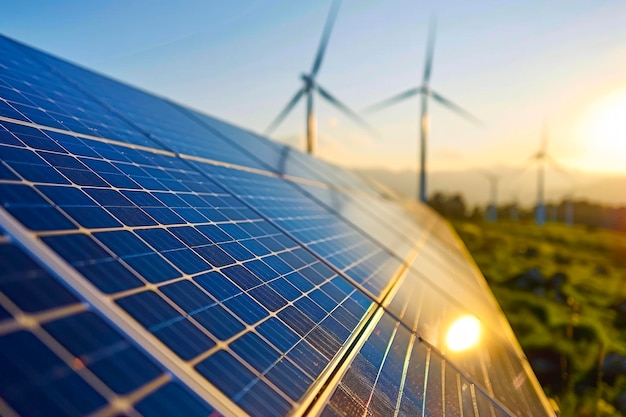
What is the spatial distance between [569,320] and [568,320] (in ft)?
0.17

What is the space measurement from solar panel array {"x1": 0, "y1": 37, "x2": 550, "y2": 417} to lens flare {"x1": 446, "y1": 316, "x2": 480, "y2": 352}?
0.62ft

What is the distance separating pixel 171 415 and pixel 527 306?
2691 cm

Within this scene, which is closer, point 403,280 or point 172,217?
point 172,217

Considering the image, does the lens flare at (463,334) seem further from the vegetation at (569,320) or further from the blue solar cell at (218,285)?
the vegetation at (569,320)

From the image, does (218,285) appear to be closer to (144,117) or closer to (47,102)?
(47,102)

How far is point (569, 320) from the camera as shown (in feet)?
79.2

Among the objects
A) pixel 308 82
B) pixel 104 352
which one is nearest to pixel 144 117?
pixel 104 352

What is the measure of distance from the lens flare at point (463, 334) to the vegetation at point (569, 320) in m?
7.21

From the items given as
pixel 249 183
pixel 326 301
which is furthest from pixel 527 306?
pixel 326 301

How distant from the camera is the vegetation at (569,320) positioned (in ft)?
54.2

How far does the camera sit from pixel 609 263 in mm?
51688

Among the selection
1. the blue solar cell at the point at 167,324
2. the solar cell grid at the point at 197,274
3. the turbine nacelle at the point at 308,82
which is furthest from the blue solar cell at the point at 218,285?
the turbine nacelle at the point at 308,82

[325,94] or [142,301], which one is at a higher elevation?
[325,94]

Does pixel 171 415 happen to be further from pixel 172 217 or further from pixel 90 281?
pixel 172 217
